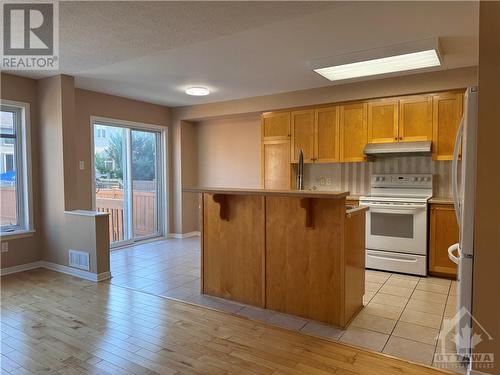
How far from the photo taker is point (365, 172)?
16.4 feet

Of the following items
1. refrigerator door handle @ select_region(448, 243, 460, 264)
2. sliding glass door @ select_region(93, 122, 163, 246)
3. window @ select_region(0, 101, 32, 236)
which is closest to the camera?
refrigerator door handle @ select_region(448, 243, 460, 264)

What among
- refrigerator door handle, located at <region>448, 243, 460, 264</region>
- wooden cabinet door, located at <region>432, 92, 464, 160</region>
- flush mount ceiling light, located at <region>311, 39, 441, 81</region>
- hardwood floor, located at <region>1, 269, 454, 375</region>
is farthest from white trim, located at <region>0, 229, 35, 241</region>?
wooden cabinet door, located at <region>432, 92, 464, 160</region>

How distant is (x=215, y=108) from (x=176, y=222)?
231 cm

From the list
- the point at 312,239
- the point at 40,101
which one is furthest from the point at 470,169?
the point at 40,101

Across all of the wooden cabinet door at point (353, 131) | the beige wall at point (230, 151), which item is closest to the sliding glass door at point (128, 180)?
the beige wall at point (230, 151)

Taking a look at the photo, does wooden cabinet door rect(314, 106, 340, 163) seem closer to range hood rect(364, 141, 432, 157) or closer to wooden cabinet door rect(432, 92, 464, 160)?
range hood rect(364, 141, 432, 157)

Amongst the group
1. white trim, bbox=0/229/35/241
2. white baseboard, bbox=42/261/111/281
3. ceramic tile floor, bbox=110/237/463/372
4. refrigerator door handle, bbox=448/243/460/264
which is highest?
refrigerator door handle, bbox=448/243/460/264

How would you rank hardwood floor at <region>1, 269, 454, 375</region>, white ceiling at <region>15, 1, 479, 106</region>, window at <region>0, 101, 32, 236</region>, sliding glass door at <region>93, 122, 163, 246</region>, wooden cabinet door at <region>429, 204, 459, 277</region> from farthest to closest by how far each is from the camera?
sliding glass door at <region>93, 122, 163, 246</region> → window at <region>0, 101, 32, 236</region> → wooden cabinet door at <region>429, 204, 459, 277</region> → white ceiling at <region>15, 1, 479, 106</region> → hardwood floor at <region>1, 269, 454, 375</region>

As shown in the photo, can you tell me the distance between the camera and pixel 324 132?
489cm

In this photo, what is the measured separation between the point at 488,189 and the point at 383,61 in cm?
203

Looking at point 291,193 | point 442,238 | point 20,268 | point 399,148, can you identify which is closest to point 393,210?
point 442,238

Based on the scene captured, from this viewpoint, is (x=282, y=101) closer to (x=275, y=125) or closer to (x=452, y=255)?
(x=275, y=125)

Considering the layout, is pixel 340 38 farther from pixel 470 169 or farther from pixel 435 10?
pixel 470 169

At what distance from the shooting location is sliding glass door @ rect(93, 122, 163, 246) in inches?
215
